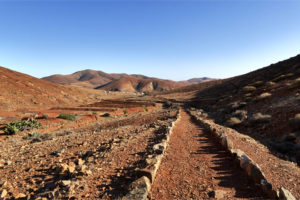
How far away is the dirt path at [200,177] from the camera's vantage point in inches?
152

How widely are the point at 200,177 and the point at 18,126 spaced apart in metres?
15.3

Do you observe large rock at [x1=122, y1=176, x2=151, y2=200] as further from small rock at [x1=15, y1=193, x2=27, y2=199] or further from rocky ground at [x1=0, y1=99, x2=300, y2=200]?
small rock at [x1=15, y1=193, x2=27, y2=199]

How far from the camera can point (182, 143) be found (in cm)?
780

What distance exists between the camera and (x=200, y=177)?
4.64m

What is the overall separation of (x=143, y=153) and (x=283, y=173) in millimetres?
4624

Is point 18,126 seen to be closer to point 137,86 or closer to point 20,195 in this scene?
point 20,195

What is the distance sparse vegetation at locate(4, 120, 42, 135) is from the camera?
39.6 feet

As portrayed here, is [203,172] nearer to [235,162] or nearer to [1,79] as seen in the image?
[235,162]

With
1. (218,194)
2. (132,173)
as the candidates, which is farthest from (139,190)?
(218,194)

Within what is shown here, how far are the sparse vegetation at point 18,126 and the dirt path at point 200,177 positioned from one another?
12.6 metres

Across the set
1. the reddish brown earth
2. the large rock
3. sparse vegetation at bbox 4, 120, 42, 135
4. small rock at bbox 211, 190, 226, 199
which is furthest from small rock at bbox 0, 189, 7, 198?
sparse vegetation at bbox 4, 120, 42, 135

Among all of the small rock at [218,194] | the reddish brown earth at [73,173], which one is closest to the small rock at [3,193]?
the reddish brown earth at [73,173]

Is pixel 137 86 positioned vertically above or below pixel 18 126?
above

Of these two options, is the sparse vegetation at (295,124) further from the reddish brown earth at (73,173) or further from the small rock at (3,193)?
the small rock at (3,193)
